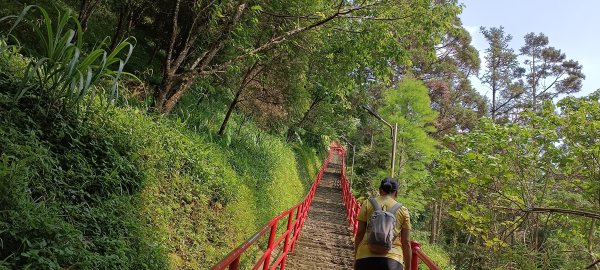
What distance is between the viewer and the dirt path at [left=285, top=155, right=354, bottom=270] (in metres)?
7.35

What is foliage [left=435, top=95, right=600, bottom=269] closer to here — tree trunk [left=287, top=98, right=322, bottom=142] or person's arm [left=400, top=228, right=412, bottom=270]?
person's arm [left=400, top=228, right=412, bottom=270]

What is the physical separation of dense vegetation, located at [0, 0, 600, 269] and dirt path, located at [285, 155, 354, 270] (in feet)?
3.50

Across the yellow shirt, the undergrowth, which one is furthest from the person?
the undergrowth

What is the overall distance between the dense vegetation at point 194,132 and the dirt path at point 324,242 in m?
1.07

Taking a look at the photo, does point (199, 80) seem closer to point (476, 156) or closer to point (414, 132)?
point (476, 156)

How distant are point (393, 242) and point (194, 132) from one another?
4279 mm

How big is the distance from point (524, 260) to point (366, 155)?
1853 centimetres

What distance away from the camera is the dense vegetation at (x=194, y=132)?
2.91 metres

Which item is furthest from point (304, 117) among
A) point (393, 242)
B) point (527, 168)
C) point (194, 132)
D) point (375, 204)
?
point (393, 242)

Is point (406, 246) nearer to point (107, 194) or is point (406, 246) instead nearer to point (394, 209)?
point (394, 209)

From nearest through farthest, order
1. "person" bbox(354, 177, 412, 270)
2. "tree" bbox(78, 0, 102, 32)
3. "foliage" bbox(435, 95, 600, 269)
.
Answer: "person" bbox(354, 177, 412, 270), "tree" bbox(78, 0, 102, 32), "foliage" bbox(435, 95, 600, 269)

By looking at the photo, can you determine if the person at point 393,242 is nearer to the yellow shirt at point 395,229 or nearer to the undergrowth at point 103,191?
the yellow shirt at point 395,229

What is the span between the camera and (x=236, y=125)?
10.6 meters

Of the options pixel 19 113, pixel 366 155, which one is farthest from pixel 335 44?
pixel 366 155
